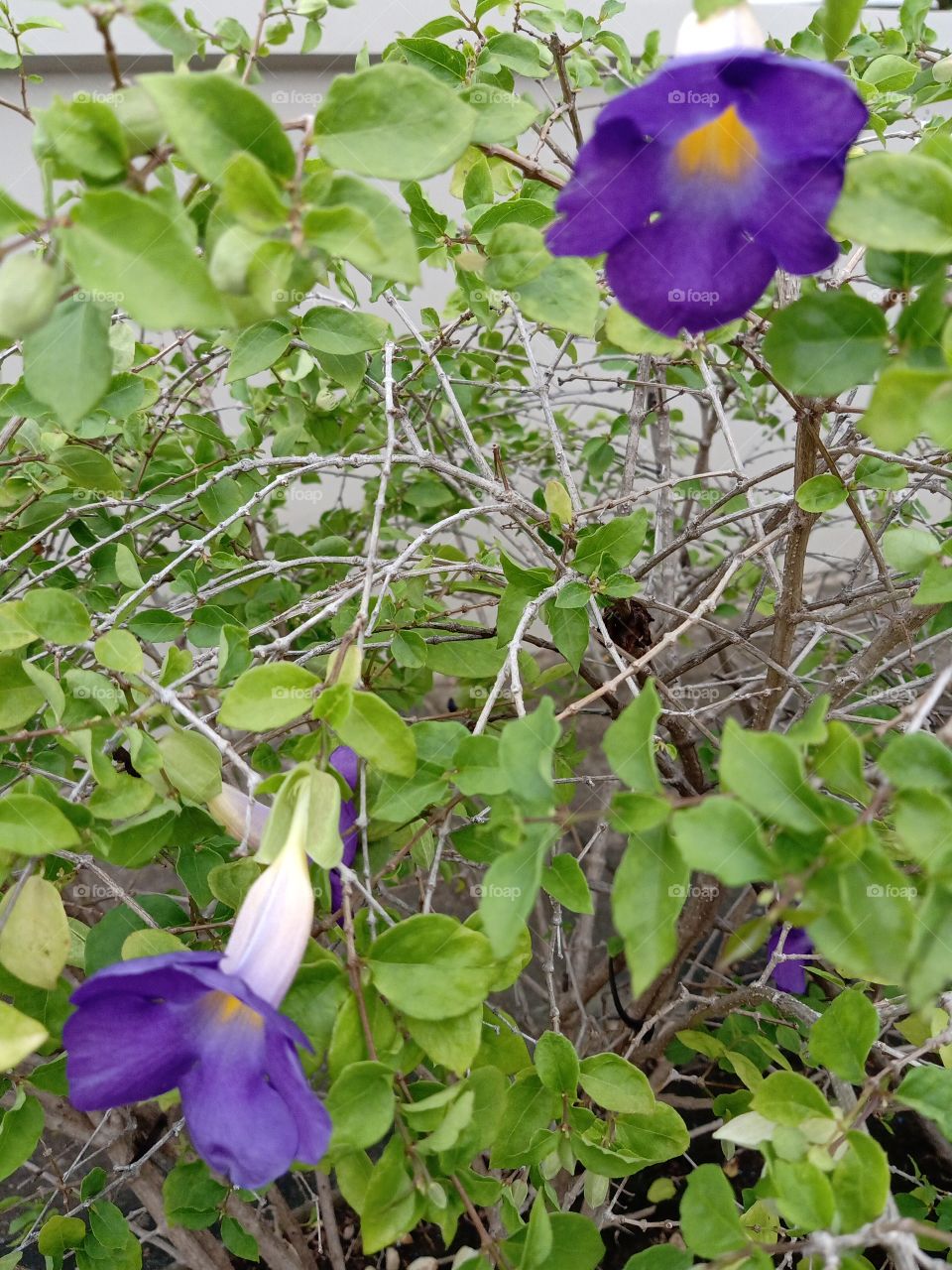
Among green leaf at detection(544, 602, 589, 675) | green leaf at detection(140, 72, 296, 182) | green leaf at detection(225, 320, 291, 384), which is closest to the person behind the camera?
green leaf at detection(140, 72, 296, 182)

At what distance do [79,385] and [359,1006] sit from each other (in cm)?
38

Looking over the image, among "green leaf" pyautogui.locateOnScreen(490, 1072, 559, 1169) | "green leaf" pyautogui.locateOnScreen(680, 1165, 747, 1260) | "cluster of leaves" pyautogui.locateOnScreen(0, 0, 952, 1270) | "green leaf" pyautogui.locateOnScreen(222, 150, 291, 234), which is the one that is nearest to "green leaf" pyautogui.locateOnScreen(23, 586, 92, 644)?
"cluster of leaves" pyautogui.locateOnScreen(0, 0, 952, 1270)

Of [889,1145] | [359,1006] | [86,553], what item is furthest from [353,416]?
[889,1145]

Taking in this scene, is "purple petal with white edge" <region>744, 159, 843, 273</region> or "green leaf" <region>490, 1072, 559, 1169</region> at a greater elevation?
"purple petal with white edge" <region>744, 159, 843, 273</region>

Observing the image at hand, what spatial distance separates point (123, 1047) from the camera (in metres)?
0.59

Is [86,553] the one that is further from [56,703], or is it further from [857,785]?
[857,785]

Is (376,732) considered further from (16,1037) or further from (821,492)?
(821,492)

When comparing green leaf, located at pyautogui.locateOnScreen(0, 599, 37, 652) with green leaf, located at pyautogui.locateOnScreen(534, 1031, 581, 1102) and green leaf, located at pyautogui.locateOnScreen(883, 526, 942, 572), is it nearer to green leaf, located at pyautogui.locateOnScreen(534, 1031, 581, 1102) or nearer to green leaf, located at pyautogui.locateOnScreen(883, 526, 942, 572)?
green leaf, located at pyautogui.locateOnScreen(534, 1031, 581, 1102)

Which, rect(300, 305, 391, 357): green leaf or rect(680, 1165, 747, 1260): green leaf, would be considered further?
rect(300, 305, 391, 357): green leaf

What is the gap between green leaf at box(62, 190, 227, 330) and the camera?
0.42 metres

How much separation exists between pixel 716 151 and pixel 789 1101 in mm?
603

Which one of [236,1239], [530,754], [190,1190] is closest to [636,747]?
[530,754]

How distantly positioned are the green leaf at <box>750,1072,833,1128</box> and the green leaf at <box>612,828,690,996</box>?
0.19 m

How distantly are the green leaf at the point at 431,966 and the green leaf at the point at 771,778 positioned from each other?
197mm
